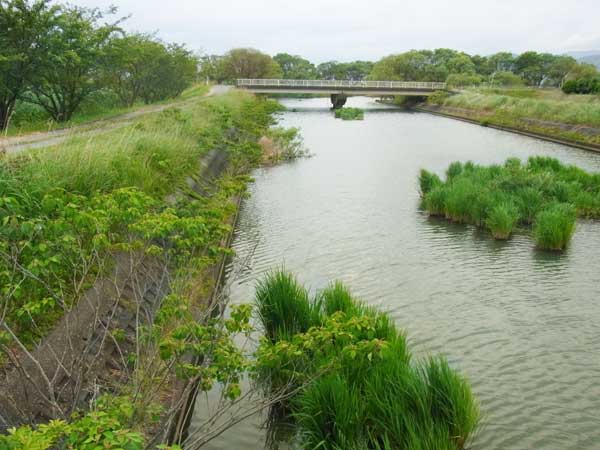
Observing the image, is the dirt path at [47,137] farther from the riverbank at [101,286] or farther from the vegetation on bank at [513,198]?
the vegetation on bank at [513,198]

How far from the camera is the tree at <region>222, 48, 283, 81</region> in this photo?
89.4 metres

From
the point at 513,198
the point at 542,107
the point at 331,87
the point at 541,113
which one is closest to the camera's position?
the point at 513,198

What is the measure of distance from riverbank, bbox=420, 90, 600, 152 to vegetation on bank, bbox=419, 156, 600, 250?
Answer: 1288 cm

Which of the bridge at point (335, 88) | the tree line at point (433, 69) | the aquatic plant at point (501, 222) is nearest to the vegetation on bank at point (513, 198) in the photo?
the aquatic plant at point (501, 222)

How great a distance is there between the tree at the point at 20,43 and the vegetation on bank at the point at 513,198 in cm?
1327

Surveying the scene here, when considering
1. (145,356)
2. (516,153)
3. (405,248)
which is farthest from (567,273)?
(516,153)

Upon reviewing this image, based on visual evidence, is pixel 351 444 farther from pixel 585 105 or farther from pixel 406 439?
pixel 585 105

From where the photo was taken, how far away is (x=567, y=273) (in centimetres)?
983

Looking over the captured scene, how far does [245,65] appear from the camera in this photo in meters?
89.4

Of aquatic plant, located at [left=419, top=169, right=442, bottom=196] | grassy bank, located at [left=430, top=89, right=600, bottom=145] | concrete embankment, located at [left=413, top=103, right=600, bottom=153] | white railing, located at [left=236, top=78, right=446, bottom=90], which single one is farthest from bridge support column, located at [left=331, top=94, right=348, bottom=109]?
aquatic plant, located at [left=419, top=169, right=442, bottom=196]

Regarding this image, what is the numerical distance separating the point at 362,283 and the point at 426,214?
5450mm

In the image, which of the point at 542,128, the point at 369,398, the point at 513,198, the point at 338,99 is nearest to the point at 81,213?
the point at 369,398

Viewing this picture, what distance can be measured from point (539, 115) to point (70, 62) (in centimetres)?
2816

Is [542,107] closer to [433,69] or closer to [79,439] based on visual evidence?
[79,439]
